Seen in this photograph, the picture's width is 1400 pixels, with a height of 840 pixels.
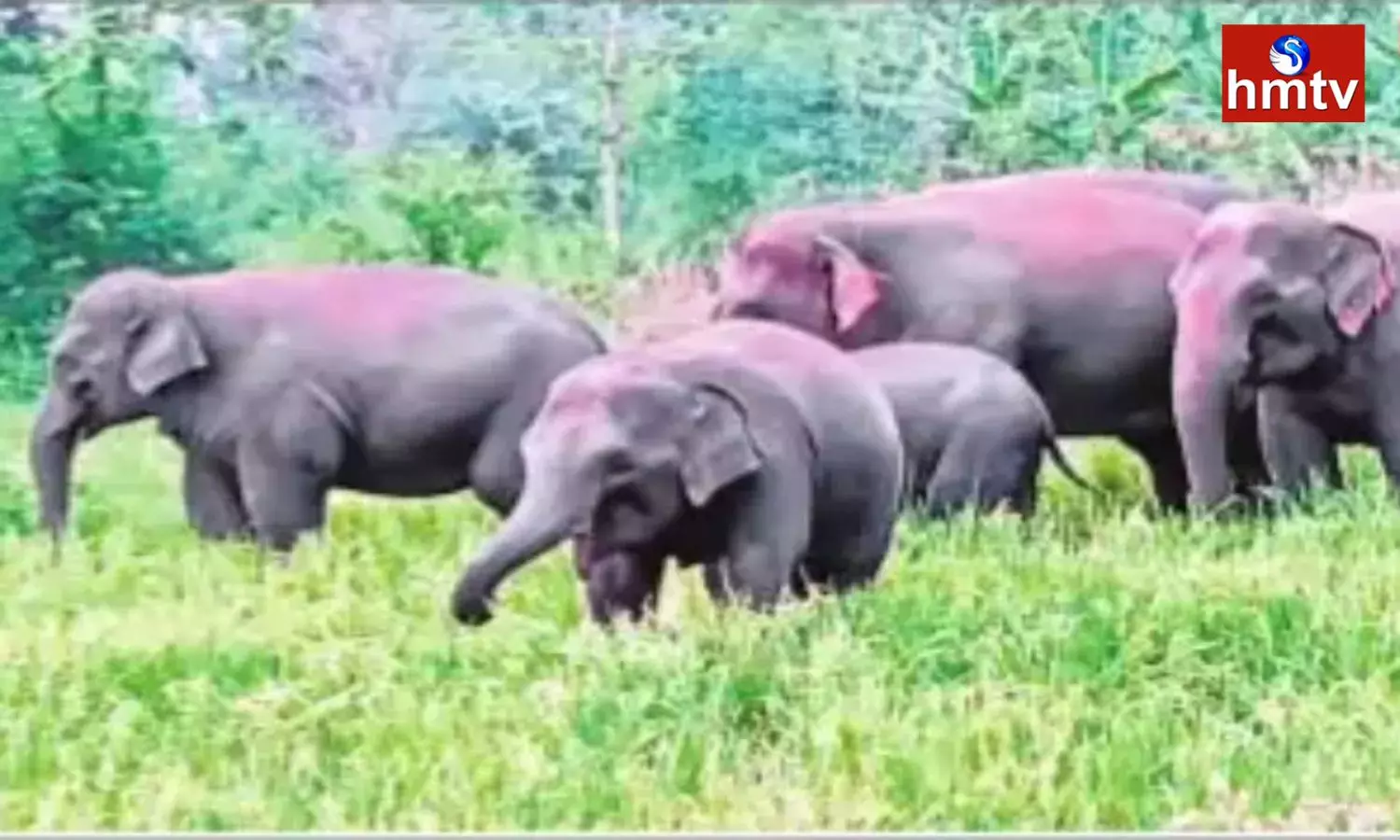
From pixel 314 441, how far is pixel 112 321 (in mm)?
443

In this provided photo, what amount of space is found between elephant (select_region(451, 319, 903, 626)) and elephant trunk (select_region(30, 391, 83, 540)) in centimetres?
155

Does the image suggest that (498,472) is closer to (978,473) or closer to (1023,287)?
(978,473)

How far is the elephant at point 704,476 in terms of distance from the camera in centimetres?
554

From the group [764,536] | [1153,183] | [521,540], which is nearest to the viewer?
[521,540]

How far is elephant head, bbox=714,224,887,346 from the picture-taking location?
7.45 m

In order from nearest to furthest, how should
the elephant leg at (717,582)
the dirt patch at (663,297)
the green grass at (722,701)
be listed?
1. the green grass at (722,701)
2. the elephant leg at (717,582)
3. the dirt patch at (663,297)

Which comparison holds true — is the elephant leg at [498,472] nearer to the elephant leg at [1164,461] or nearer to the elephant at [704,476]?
the elephant at [704,476]

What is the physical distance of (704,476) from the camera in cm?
567

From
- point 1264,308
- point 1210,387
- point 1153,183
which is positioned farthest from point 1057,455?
point 1153,183

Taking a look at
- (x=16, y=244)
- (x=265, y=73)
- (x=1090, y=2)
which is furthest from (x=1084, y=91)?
(x=16, y=244)

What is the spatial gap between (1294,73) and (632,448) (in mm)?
2944

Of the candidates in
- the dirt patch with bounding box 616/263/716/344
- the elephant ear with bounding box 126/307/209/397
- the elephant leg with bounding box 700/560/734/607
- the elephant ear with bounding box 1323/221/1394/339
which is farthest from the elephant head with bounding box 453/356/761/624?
the dirt patch with bounding box 616/263/716/344

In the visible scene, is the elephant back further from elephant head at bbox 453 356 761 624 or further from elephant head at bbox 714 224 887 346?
elephant head at bbox 714 224 887 346

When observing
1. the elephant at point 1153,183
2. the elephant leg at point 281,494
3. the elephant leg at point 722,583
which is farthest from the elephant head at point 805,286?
the elephant leg at point 722,583
